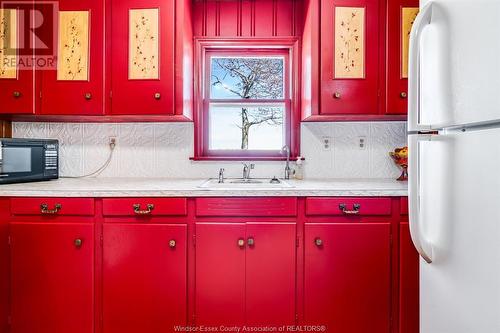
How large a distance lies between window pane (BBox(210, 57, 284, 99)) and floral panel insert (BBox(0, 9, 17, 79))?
1281 mm

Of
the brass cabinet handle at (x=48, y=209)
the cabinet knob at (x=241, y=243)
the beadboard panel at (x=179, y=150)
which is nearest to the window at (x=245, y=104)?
the beadboard panel at (x=179, y=150)

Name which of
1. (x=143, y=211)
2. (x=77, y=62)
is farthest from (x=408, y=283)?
(x=77, y=62)

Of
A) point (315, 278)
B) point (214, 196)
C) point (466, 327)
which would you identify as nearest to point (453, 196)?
point (466, 327)

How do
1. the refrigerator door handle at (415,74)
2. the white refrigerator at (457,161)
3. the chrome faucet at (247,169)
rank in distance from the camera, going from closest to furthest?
the white refrigerator at (457,161), the refrigerator door handle at (415,74), the chrome faucet at (247,169)

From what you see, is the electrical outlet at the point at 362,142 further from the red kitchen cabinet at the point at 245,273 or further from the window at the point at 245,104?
the red kitchen cabinet at the point at 245,273

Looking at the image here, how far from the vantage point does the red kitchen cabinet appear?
171 centimetres

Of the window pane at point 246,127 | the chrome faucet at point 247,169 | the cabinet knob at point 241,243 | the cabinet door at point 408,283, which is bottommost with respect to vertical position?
the cabinet door at point 408,283

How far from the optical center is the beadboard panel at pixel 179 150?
2.37 m

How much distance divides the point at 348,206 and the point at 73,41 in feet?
6.45

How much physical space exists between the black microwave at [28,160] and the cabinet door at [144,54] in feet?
2.04

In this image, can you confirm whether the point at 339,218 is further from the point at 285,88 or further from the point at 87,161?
the point at 87,161

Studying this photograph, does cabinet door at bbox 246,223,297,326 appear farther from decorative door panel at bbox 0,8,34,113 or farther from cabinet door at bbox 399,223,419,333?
decorative door panel at bbox 0,8,34,113

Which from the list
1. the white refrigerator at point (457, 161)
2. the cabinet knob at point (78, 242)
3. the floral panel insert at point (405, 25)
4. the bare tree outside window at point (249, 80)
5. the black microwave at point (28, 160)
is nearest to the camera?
the white refrigerator at point (457, 161)

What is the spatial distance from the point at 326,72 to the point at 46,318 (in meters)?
2.16
